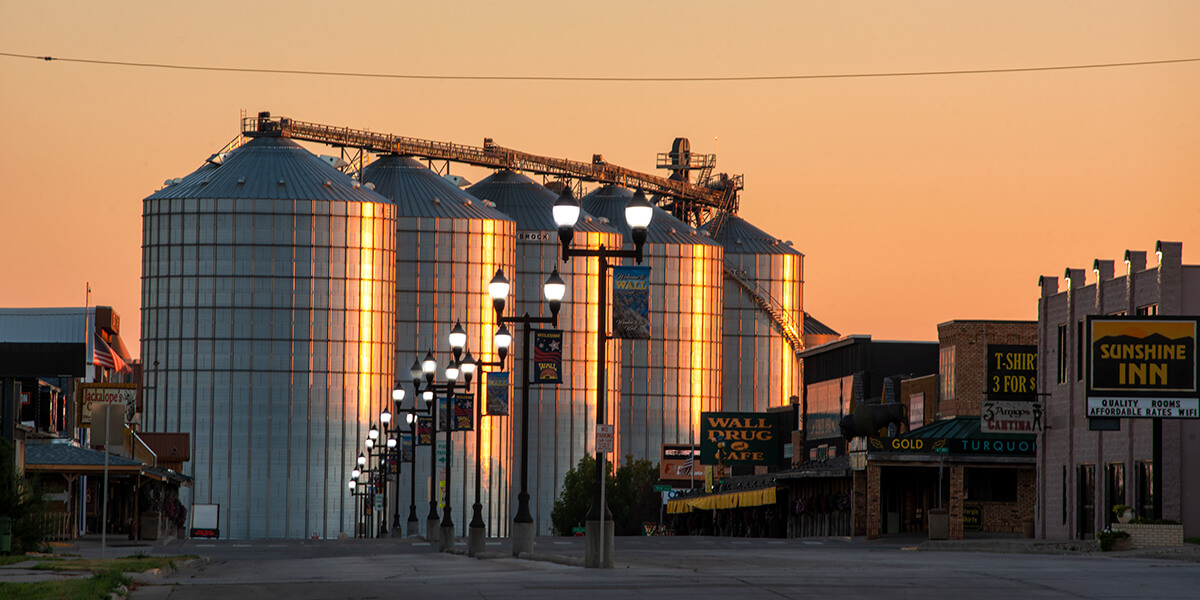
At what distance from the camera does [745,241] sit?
539 ft

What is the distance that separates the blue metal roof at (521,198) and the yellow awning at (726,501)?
44352 mm


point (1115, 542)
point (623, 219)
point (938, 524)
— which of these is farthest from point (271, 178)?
point (1115, 542)

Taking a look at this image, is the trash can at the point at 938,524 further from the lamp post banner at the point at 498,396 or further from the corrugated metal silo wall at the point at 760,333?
the corrugated metal silo wall at the point at 760,333

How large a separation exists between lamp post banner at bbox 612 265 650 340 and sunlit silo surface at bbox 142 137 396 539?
69.9 ft

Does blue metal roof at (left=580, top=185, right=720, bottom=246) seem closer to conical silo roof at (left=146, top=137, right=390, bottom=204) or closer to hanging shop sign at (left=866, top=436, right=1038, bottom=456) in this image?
conical silo roof at (left=146, top=137, right=390, bottom=204)

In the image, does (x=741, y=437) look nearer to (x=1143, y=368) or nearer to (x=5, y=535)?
(x=1143, y=368)

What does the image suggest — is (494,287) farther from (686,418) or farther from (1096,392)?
(686,418)

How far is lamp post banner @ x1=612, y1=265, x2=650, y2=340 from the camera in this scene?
120312mm

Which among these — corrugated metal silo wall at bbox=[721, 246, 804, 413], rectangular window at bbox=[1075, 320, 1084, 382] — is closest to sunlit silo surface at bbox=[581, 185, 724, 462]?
corrugated metal silo wall at bbox=[721, 246, 804, 413]

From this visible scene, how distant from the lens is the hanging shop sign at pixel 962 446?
66250 millimetres

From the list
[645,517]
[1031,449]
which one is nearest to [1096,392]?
[1031,449]

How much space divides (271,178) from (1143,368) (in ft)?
308

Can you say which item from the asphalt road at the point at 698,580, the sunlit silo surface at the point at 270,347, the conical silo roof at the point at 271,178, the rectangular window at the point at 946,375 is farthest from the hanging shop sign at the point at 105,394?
the asphalt road at the point at 698,580

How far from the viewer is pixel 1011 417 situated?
2368 inches
